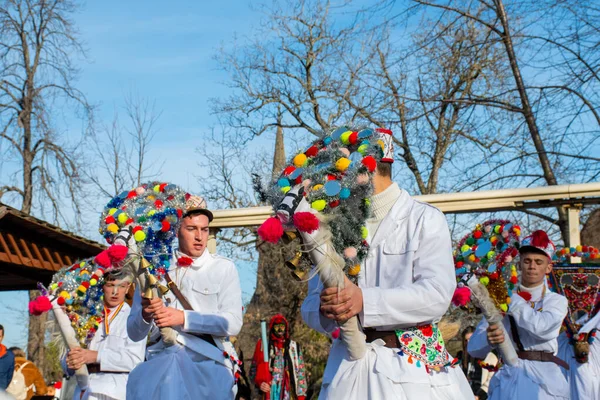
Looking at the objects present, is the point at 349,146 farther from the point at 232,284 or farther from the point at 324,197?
the point at 232,284

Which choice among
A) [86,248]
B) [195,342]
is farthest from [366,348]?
[86,248]

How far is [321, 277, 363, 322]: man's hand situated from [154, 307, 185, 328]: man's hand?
2.39 metres

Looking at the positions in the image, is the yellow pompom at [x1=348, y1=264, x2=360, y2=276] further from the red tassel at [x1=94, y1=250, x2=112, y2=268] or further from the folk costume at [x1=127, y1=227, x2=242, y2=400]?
the folk costume at [x1=127, y1=227, x2=242, y2=400]

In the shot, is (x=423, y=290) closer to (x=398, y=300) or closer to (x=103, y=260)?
(x=398, y=300)

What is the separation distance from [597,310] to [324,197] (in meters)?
7.19

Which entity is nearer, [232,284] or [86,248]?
[232,284]

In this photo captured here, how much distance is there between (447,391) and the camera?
406 centimetres

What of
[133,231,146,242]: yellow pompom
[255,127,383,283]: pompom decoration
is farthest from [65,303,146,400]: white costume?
[255,127,383,283]: pompom decoration

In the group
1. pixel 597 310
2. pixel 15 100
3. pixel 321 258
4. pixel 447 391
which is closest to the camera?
pixel 321 258

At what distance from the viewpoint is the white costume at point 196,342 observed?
640cm

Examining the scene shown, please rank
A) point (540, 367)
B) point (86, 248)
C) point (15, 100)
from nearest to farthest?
1. point (540, 367)
2. point (86, 248)
3. point (15, 100)

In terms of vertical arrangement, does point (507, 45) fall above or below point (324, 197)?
above

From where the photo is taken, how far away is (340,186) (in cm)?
385

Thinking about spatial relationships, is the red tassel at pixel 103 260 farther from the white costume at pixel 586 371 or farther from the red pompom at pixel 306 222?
the white costume at pixel 586 371
